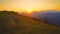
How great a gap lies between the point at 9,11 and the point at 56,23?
22.8ft

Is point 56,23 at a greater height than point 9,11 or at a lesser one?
lesser

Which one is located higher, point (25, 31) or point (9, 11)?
point (9, 11)

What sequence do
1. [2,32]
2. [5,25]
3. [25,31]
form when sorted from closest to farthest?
[2,32]
[25,31]
[5,25]

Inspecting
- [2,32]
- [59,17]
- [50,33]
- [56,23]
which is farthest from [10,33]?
[59,17]

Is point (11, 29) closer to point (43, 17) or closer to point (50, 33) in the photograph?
point (50, 33)

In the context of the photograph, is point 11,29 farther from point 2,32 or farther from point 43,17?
point 43,17

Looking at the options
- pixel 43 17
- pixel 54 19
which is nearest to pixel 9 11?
pixel 43 17

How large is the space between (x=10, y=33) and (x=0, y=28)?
4.72 ft

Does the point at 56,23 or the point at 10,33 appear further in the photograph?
the point at 56,23

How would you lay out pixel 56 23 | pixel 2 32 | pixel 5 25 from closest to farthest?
pixel 2 32, pixel 5 25, pixel 56 23

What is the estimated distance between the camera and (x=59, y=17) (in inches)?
900

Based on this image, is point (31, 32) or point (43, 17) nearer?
point (31, 32)

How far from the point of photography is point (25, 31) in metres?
14.1

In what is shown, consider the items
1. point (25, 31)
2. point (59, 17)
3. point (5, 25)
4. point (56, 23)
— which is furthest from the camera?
point (59, 17)
